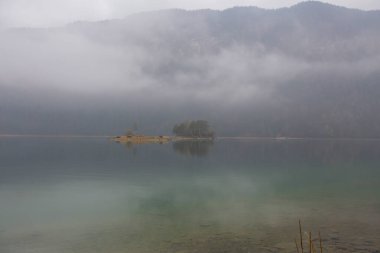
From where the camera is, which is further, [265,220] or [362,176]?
[362,176]

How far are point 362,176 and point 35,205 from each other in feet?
201

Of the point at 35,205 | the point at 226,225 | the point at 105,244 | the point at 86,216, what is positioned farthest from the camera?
the point at 35,205

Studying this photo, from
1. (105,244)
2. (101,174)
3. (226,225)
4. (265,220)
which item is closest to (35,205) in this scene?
(105,244)

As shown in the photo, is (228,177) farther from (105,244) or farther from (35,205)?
(105,244)

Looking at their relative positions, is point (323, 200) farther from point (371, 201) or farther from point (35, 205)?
point (35, 205)

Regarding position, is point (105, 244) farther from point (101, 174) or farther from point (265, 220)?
point (101, 174)

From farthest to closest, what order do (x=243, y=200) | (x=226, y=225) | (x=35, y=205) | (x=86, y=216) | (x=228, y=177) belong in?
(x=228, y=177) < (x=243, y=200) < (x=35, y=205) < (x=86, y=216) < (x=226, y=225)

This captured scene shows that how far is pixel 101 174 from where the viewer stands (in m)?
79.0

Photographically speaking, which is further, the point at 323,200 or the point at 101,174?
the point at 101,174

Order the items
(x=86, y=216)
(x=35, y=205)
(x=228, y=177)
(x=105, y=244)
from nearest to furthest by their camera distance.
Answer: (x=105, y=244)
(x=86, y=216)
(x=35, y=205)
(x=228, y=177)

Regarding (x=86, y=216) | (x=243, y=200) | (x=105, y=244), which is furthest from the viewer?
(x=243, y=200)

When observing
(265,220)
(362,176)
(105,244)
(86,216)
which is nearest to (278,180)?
(362,176)

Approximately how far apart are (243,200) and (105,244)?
23.2 m

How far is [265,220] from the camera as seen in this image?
122ft
